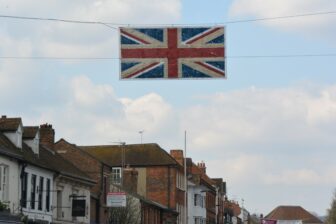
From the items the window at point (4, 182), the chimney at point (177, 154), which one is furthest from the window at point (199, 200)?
the window at point (4, 182)

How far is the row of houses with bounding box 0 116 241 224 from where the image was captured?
124 ft

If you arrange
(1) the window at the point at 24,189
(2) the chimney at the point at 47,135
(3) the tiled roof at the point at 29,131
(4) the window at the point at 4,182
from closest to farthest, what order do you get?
1. (4) the window at the point at 4,182
2. (1) the window at the point at 24,189
3. (3) the tiled roof at the point at 29,131
4. (2) the chimney at the point at 47,135

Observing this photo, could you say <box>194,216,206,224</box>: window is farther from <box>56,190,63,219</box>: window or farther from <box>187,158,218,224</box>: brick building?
<box>56,190,63,219</box>: window

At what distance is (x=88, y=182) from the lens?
161 ft

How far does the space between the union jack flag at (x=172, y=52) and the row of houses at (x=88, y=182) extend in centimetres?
633

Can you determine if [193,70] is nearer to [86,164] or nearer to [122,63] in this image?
[122,63]

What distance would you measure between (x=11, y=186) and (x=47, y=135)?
1262cm

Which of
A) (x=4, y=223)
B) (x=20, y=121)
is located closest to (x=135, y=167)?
(x=20, y=121)

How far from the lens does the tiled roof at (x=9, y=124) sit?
3959 centimetres

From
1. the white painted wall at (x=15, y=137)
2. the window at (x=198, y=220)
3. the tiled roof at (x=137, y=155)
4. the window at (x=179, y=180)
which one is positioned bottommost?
the window at (x=198, y=220)

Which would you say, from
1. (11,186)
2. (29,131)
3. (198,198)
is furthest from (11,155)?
(198,198)

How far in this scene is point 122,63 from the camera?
19.6 meters

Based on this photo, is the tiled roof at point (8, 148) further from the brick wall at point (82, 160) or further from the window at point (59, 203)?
the brick wall at point (82, 160)

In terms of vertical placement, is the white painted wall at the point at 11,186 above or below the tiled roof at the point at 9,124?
below
